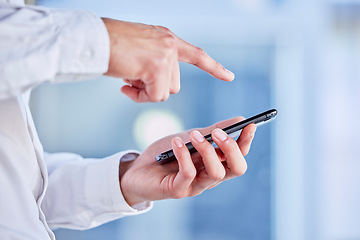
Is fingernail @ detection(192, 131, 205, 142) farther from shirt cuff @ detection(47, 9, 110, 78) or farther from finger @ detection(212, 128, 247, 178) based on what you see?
shirt cuff @ detection(47, 9, 110, 78)

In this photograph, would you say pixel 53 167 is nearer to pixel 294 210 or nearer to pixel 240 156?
pixel 240 156

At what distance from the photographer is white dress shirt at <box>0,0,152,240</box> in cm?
38

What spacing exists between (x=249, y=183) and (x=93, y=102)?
1094mm

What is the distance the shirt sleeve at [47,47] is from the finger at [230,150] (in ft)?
0.83

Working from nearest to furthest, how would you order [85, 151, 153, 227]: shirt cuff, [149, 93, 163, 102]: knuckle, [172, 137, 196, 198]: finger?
[149, 93, 163, 102]: knuckle → [172, 137, 196, 198]: finger → [85, 151, 153, 227]: shirt cuff

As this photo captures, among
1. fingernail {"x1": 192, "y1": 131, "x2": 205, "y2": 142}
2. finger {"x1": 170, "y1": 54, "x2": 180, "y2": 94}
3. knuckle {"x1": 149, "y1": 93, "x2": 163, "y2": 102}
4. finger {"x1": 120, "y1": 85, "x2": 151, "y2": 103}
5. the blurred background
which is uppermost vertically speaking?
finger {"x1": 170, "y1": 54, "x2": 180, "y2": 94}

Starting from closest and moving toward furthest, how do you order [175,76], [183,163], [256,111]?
[175,76] < [183,163] < [256,111]

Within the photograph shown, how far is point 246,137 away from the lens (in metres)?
0.65

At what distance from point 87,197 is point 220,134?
0.33 meters

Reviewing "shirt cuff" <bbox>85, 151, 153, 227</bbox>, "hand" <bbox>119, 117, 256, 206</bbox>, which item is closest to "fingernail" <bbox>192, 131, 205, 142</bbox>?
"hand" <bbox>119, 117, 256, 206</bbox>

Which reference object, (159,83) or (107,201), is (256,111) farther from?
(159,83)

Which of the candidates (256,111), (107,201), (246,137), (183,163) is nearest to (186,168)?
(183,163)

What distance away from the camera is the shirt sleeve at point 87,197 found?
744 millimetres

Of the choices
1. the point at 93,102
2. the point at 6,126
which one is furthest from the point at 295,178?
the point at 6,126
